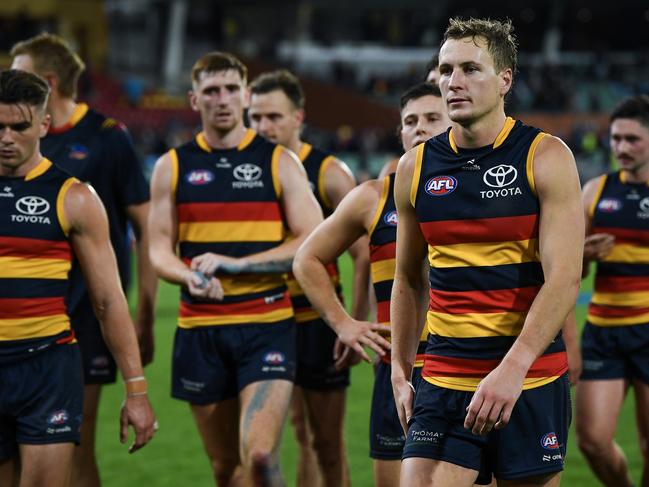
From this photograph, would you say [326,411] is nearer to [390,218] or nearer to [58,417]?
[390,218]

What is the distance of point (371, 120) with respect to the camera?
120 feet

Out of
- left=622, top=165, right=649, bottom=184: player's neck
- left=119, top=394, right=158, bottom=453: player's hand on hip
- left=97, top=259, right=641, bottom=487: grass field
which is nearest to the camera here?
left=119, top=394, right=158, bottom=453: player's hand on hip

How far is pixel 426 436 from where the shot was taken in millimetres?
3744

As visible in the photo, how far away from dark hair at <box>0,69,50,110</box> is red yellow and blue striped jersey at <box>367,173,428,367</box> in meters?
1.55

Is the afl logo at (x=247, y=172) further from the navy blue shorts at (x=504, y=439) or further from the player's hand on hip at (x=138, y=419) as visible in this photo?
the navy blue shorts at (x=504, y=439)

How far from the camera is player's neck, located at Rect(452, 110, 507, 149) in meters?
3.71

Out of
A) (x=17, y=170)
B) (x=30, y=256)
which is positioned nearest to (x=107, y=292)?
(x=30, y=256)

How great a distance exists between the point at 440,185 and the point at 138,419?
68.7 inches

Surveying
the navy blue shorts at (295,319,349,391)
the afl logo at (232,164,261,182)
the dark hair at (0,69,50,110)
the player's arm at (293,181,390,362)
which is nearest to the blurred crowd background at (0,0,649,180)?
the navy blue shorts at (295,319,349,391)

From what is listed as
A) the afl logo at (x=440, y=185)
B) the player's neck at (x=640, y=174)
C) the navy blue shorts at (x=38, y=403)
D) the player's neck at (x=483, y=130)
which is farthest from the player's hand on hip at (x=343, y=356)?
the player's neck at (x=640, y=174)

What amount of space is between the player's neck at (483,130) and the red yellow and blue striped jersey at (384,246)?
1.12 metres

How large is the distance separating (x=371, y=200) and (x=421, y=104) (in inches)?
19.6

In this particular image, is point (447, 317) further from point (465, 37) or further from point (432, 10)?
point (432, 10)

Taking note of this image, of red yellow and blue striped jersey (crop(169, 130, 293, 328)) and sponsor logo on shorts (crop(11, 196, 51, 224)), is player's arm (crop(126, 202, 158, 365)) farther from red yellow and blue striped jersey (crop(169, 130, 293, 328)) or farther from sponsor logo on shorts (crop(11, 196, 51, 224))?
sponsor logo on shorts (crop(11, 196, 51, 224))
